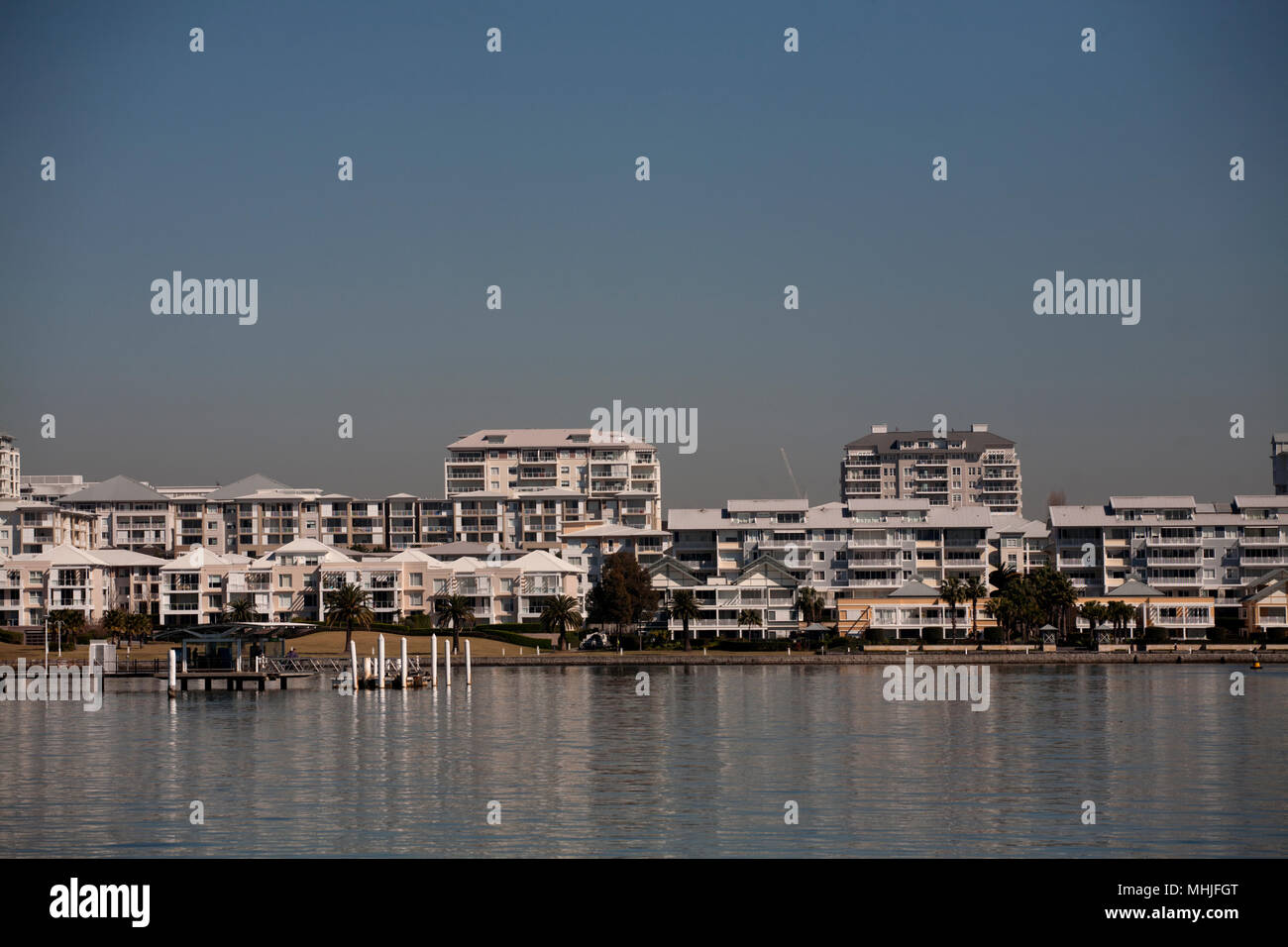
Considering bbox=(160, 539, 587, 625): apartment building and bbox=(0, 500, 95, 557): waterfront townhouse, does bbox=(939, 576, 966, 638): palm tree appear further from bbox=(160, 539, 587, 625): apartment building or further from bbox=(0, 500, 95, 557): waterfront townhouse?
bbox=(0, 500, 95, 557): waterfront townhouse

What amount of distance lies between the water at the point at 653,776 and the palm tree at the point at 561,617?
4744 cm

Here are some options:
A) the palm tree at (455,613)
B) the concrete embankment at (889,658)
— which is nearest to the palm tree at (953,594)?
the concrete embankment at (889,658)

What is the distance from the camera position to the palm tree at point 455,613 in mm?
128875

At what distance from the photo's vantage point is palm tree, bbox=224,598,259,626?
137675 mm

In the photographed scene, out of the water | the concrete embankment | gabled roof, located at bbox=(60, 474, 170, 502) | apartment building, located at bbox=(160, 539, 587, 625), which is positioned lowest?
the concrete embankment

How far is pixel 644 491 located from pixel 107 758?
145458mm

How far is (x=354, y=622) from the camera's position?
13075cm

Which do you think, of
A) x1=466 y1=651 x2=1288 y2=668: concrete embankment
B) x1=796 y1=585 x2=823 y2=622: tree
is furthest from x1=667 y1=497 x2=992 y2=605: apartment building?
x1=466 y1=651 x2=1288 y2=668: concrete embankment

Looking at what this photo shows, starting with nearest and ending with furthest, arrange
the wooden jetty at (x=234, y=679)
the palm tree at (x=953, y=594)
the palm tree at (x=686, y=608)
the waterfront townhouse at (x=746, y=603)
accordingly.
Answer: the wooden jetty at (x=234, y=679) < the palm tree at (x=686, y=608) < the palm tree at (x=953, y=594) < the waterfront townhouse at (x=746, y=603)

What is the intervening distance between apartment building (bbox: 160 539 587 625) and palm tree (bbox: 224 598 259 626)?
126cm

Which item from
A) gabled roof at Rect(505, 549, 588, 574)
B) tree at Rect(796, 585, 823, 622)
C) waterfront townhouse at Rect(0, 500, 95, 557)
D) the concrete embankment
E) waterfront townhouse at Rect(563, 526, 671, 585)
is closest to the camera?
the concrete embankment

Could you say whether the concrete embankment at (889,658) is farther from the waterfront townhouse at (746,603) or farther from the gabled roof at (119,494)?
the gabled roof at (119,494)

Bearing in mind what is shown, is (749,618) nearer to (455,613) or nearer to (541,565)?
(541,565)
